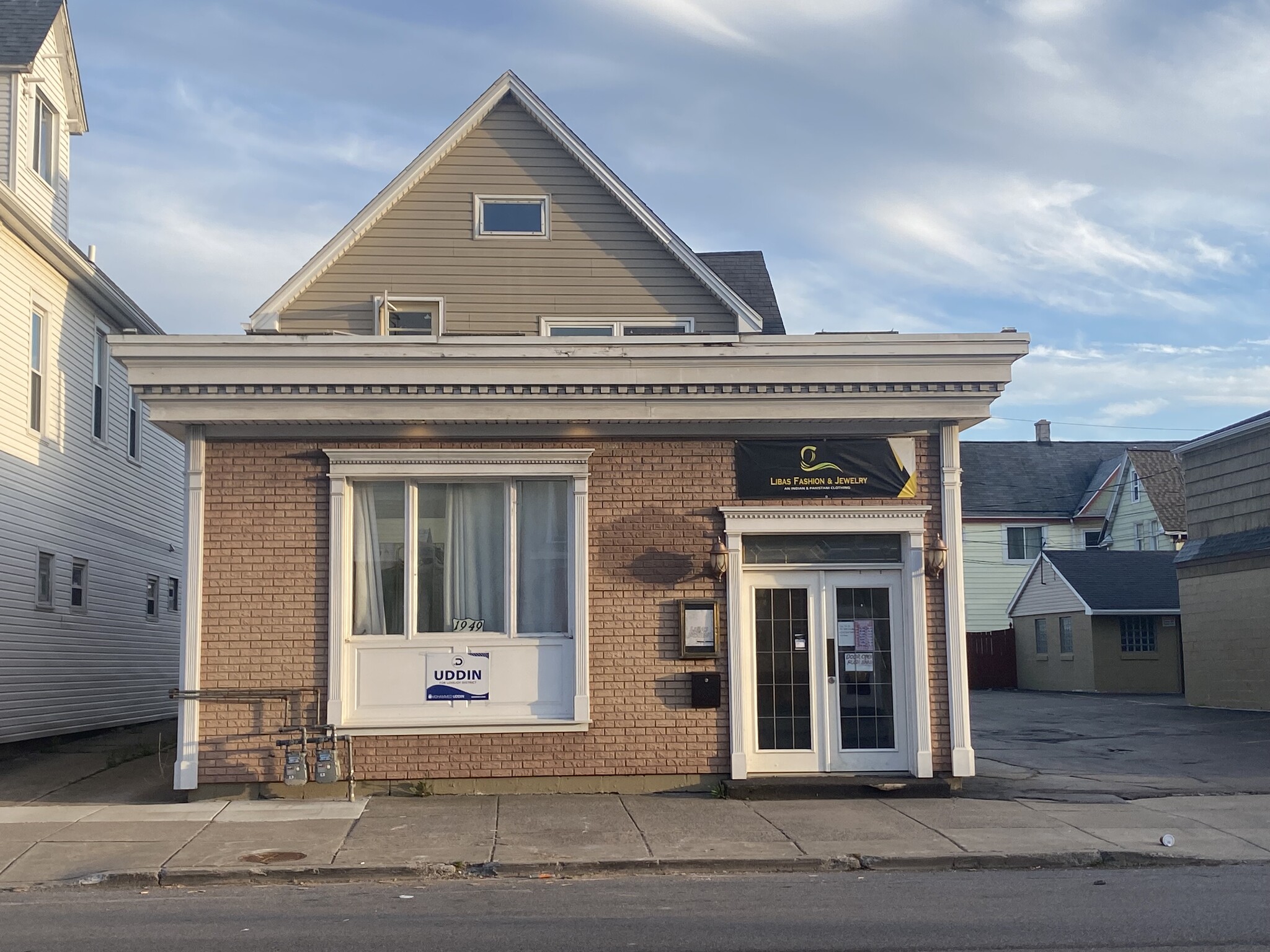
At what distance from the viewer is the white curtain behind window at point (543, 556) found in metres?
13.4

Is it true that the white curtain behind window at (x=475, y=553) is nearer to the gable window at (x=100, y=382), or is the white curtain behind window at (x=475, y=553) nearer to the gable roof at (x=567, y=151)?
the gable roof at (x=567, y=151)

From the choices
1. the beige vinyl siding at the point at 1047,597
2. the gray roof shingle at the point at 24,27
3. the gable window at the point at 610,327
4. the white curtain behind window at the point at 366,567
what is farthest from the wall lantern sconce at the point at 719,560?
the beige vinyl siding at the point at 1047,597

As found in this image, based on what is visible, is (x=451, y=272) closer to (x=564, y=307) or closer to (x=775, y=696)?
(x=564, y=307)

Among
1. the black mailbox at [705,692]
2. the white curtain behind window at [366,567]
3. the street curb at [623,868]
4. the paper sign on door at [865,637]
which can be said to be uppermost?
the white curtain behind window at [366,567]

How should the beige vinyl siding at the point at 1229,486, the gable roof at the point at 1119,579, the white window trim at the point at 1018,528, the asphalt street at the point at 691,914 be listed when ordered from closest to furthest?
1. the asphalt street at the point at 691,914
2. the beige vinyl siding at the point at 1229,486
3. the gable roof at the point at 1119,579
4. the white window trim at the point at 1018,528

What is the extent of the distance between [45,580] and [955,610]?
519 inches

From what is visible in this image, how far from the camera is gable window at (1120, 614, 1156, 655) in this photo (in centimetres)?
3453

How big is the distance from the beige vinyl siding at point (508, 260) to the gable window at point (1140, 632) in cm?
2008

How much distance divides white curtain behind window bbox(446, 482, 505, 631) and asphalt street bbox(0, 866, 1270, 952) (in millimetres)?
4156

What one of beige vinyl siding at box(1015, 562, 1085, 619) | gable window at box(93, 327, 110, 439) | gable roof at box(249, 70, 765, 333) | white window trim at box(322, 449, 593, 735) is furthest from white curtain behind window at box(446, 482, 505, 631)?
beige vinyl siding at box(1015, 562, 1085, 619)

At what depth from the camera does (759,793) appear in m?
12.9

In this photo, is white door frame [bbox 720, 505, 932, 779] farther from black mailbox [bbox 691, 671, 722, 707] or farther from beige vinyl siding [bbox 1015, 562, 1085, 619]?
beige vinyl siding [bbox 1015, 562, 1085, 619]

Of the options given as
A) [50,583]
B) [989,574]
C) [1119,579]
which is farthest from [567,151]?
[989,574]

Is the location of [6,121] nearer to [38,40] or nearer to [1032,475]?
[38,40]
